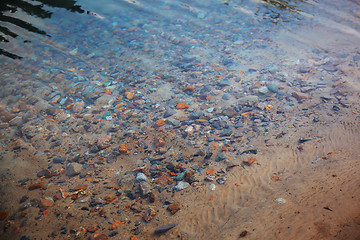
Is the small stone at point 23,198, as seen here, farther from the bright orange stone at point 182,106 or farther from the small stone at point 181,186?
the bright orange stone at point 182,106

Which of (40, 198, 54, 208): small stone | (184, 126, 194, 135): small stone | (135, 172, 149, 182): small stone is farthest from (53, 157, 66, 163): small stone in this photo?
(184, 126, 194, 135): small stone

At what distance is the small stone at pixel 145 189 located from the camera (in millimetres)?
3119

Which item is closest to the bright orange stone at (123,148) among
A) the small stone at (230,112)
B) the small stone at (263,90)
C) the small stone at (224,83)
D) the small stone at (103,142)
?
the small stone at (103,142)

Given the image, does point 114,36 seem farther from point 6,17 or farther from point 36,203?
point 36,203

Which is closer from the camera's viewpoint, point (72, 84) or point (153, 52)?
point (72, 84)

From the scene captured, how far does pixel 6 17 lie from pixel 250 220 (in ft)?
30.7

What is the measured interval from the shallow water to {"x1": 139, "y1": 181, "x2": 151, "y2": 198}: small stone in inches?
0.9

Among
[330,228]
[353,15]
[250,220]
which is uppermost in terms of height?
[353,15]

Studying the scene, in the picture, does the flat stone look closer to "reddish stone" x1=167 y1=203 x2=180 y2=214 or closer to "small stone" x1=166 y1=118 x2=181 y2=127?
"small stone" x1=166 y1=118 x2=181 y2=127

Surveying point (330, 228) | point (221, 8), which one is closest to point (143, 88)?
point (330, 228)

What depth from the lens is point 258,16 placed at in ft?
24.5

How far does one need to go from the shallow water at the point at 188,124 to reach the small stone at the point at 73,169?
0.05 meters

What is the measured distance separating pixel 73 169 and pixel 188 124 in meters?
2.12

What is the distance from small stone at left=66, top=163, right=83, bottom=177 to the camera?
3.58m
